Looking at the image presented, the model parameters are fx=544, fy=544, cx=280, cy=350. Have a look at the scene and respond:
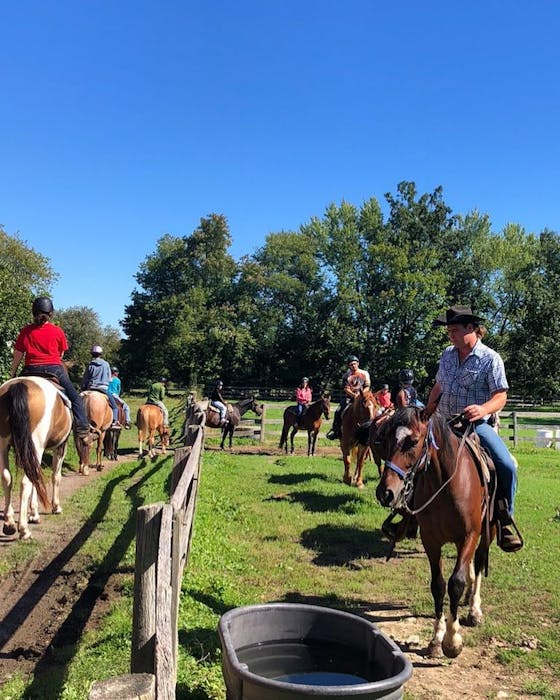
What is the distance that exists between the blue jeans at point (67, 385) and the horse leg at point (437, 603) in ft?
19.4

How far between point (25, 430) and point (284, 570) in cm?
382

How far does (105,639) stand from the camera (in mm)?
4543

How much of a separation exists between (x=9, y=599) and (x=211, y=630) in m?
2.31

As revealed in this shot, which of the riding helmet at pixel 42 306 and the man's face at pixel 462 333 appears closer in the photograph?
the man's face at pixel 462 333

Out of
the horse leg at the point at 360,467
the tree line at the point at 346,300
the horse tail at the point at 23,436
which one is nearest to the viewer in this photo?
the horse tail at the point at 23,436

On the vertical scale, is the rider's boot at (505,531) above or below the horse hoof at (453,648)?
above

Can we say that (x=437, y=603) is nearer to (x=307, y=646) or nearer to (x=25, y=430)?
(x=307, y=646)

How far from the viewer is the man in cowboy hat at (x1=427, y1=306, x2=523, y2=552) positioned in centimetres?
532

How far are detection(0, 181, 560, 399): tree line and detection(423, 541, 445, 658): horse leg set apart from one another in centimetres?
4482

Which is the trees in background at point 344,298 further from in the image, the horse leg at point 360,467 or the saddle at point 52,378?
the saddle at point 52,378

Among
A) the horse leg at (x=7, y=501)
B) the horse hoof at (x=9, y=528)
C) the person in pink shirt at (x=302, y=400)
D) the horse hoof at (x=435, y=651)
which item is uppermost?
the person in pink shirt at (x=302, y=400)

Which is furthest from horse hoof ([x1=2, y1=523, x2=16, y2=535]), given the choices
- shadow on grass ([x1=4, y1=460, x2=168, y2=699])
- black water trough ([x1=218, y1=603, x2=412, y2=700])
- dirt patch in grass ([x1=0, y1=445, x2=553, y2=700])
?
black water trough ([x1=218, y1=603, x2=412, y2=700])

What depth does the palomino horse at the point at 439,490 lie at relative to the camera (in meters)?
4.45

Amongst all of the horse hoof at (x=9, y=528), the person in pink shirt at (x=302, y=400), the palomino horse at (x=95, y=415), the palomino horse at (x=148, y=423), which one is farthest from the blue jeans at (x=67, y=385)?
the person in pink shirt at (x=302, y=400)
